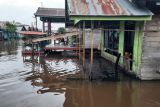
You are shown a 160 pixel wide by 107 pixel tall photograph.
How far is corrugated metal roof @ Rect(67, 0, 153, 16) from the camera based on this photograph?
10.7 meters

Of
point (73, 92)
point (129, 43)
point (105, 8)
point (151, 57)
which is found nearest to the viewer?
point (73, 92)

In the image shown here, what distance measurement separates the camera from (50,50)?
24516mm

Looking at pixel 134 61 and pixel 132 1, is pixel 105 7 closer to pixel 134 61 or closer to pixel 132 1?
pixel 132 1

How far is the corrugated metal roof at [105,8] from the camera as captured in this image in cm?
1073

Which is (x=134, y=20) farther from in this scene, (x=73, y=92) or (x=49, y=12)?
(x=49, y=12)

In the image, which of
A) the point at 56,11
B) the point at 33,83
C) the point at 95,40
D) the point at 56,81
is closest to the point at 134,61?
the point at 56,81

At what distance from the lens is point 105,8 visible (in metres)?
11.4

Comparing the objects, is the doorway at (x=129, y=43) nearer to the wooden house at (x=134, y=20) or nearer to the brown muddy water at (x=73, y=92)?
the wooden house at (x=134, y=20)

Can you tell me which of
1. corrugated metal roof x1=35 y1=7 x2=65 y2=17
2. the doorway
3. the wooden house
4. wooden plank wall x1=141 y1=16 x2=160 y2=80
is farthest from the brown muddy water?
corrugated metal roof x1=35 y1=7 x2=65 y2=17

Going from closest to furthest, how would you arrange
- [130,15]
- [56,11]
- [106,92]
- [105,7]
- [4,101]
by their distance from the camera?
[4,101]
[106,92]
[130,15]
[105,7]
[56,11]

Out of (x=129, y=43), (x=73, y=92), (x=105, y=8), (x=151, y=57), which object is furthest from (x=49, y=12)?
(x=73, y=92)

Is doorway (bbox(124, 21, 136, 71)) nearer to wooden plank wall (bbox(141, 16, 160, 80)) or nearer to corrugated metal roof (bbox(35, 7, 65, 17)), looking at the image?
wooden plank wall (bbox(141, 16, 160, 80))

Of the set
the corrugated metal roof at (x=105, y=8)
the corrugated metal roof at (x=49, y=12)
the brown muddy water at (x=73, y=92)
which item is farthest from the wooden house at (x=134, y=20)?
the corrugated metal roof at (x=49, y=12)

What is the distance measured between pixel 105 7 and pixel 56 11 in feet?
78.1
